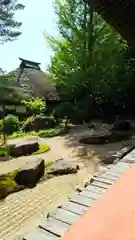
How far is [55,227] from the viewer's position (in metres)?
1.89

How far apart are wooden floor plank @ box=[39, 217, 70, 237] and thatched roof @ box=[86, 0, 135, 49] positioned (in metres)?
1.44

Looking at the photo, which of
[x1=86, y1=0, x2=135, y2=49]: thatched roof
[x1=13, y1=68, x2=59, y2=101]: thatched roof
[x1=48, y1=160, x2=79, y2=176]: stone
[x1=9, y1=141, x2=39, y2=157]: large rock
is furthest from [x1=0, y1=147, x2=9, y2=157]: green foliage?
[x1=13, y1=68, x2=59, y2=101]: thatched roof

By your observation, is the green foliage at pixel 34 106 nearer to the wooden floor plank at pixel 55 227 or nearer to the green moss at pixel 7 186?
the green moss at pixel 7 186

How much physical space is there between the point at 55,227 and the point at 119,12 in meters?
1.54

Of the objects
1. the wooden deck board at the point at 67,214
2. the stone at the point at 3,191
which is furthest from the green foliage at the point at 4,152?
the wooden deck board at the point at 67,214

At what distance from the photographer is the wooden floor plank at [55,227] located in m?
1.80

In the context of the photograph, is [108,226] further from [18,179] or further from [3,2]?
[3,2]

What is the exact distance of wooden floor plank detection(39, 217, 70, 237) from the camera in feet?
5.90

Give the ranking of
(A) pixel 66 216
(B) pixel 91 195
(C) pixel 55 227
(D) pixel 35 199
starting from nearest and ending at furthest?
(C) pixel 55 227
(A) pixel 66 216
(B) pixel 91 195
(D) pixel 35 199

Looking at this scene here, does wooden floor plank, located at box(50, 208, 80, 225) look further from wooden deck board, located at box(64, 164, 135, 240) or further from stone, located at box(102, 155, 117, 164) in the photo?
stone, located at box(102, 155, 117, 164)

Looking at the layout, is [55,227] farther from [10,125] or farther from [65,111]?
[65,111]

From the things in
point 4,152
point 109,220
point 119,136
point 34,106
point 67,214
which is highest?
point 34,106

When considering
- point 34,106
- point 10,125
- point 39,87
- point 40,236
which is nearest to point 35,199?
point 40,236

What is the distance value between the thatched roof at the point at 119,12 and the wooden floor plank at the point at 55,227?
144 cm
